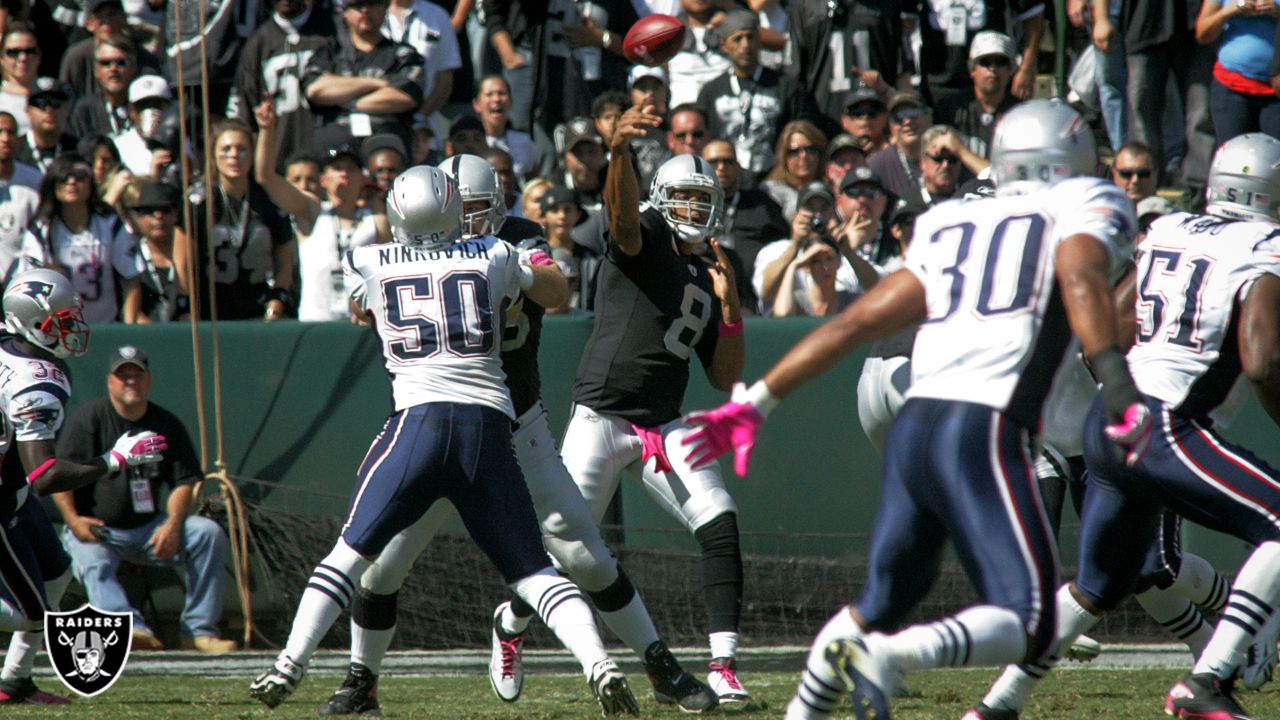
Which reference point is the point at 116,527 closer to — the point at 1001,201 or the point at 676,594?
the point at 676,594

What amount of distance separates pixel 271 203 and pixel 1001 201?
6.66 meters

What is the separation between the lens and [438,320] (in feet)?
17.8

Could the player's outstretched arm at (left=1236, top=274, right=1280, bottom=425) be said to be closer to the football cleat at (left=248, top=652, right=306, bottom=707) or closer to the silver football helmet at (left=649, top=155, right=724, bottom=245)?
the silver football helmet at (left=649, top=155, right=724, bottom=245)

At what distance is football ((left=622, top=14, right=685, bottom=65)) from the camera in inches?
303

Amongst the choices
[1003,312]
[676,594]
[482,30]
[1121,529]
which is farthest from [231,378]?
[1003,312]

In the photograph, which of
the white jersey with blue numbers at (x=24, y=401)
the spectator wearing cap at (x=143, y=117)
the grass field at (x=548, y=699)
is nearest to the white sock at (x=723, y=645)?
the grass field at (x=548, y=699)

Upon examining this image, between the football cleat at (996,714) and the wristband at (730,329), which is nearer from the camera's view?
the football cleat at (996,714)

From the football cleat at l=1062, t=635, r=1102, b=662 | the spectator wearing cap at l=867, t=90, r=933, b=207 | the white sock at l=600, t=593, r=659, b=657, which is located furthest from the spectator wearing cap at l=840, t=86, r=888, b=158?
the white sock at l=600, t=593, r=659, b=657

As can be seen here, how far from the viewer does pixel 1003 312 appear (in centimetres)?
395

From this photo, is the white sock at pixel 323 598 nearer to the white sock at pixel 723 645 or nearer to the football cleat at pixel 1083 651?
the white sock at pixel 723 645

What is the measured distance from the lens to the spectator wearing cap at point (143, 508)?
8.45 metres

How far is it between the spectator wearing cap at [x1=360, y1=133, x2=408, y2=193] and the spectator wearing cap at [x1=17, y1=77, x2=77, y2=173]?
2446 mm

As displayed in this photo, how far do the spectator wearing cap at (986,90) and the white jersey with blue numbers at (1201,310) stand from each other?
5.11 m

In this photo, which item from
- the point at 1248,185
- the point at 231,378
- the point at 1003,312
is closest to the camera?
the point at 1003,312
